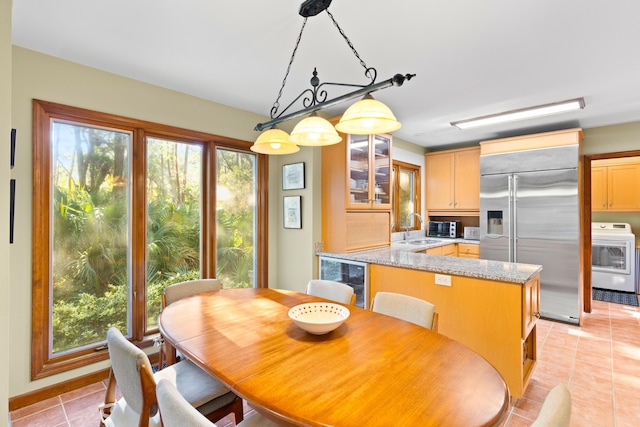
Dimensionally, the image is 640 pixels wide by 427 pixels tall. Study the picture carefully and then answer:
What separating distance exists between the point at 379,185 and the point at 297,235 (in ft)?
3.85

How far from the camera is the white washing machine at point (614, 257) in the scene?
4.80 meters

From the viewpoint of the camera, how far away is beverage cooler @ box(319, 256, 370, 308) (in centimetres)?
308

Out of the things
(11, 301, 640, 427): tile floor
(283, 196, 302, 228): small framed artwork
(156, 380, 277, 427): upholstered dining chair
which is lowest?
(11, 301, 640, 427): tile floor

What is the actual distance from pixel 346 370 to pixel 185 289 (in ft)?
5.48

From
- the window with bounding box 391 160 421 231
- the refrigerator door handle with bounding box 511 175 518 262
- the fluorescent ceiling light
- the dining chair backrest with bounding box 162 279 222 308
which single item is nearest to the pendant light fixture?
the dining chair backrest with bounding box 162 279 222 308

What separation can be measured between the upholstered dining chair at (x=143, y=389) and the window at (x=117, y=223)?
3.71 feet

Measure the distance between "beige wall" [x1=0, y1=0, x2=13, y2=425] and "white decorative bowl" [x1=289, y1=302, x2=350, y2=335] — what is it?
1.42 m

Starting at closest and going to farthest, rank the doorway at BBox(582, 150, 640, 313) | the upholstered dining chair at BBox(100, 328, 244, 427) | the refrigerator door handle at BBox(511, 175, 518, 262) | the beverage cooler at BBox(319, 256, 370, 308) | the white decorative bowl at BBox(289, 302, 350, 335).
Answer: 1. the upholstered dining chair at BBox(100, 328, 244, 427)
2. the white decorative bowl at BBox(289, 302, 350, 335)
3. the beverage cooler at BBox(319, 256, 370, 308)
4. the doorway at BBox(582, 150, 640, 313)
5. the refrigerator door handle at BBox(511, 175, 518, 262)

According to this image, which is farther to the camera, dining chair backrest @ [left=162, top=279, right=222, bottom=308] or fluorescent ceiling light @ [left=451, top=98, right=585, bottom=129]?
fluorescent ceiling light @ [left=451, top=98, right=585, bottom=129]

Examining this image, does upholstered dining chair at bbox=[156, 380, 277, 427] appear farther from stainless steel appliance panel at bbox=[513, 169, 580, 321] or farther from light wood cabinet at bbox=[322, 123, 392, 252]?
stainless steel appliance panel at bbox=[513, 169, 580, 321]

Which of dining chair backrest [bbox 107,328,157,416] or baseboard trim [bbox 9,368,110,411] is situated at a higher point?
dining chair backrest [bbox 107,328,157,416]

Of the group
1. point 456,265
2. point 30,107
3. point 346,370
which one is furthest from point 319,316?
point 30,107

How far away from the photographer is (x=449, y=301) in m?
2.48

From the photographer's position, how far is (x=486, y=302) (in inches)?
88.9
